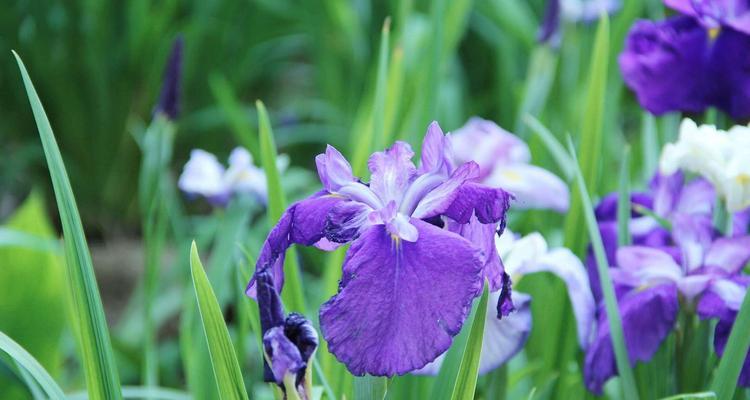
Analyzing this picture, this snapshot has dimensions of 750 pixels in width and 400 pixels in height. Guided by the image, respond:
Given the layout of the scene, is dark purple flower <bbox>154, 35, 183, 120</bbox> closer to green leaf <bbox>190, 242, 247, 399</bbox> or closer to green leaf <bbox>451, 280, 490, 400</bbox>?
green leaf <bbox>190, 242, 247, 399</bbox>

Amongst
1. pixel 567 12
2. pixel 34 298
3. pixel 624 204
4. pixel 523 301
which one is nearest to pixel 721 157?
pixel 624 204

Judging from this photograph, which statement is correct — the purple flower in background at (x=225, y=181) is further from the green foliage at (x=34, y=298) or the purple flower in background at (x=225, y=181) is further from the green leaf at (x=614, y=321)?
the green leaf at (x=614, y=321)

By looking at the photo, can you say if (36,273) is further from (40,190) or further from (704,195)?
(40,190)

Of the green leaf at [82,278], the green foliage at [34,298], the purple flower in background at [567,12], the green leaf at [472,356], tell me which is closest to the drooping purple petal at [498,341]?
the green leaf at [472,356]

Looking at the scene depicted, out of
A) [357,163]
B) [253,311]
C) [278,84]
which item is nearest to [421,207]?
[253,311]

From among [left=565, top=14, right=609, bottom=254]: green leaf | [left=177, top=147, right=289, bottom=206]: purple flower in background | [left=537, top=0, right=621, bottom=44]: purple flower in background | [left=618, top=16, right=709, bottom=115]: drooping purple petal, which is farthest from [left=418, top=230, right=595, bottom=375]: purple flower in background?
[left=537, top=0, right=621, bottom=44]: purple flower in background
